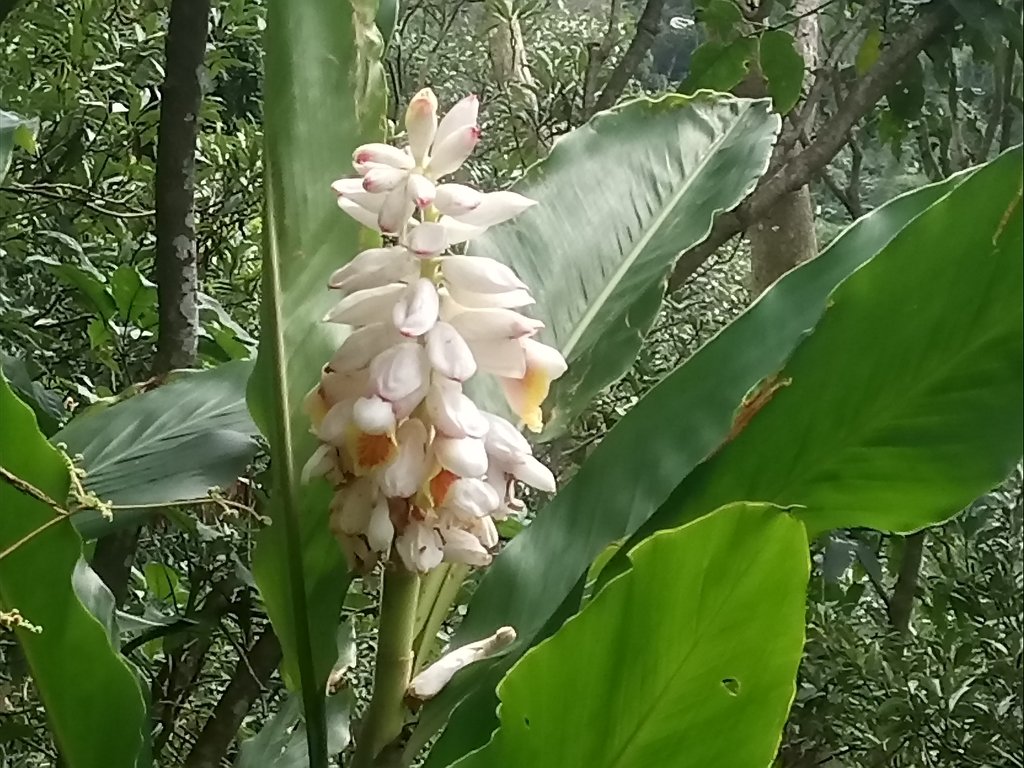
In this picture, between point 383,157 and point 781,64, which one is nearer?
point 383,157

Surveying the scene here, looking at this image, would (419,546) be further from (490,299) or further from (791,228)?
(791,228)

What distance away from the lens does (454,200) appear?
35cm

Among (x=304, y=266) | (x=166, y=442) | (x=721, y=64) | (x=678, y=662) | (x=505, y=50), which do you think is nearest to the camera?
(x=678, y=662)

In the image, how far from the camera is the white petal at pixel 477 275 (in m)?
0.36

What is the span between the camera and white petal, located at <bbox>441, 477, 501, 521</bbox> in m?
0.36

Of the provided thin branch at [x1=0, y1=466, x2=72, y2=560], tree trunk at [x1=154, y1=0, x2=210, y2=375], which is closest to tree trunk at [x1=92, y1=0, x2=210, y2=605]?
tree trunk at [x1=154, y1=0, x2=210, y2=375]

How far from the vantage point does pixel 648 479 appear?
0.38 metres

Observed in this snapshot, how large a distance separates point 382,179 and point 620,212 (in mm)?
177

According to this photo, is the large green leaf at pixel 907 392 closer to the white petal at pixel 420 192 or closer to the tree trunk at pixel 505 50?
the white petal at pixel 420 192

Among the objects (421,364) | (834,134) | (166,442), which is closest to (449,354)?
(421,364)

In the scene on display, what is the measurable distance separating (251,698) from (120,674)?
0.32m

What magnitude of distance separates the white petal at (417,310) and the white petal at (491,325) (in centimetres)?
1

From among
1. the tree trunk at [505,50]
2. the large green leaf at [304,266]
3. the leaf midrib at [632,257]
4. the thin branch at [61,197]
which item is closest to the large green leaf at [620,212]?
the leaf midrib at [632,257]

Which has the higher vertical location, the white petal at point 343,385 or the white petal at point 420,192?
→ the white petal at point 420,192
